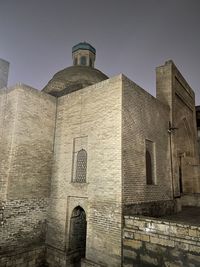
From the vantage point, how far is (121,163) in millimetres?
6422

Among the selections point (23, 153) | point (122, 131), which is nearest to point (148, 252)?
point (122, 131)

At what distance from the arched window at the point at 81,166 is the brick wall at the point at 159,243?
2444 mm

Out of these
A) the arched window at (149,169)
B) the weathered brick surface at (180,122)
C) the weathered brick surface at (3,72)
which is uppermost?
the weathered brick surface at (3,72)

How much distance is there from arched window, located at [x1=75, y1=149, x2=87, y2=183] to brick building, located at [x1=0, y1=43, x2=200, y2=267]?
0.12ft

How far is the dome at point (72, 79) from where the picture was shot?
1143 centimetres

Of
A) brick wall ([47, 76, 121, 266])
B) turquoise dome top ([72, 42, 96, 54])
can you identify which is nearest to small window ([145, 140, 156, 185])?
brick wall ([47, 76, 121, 266])

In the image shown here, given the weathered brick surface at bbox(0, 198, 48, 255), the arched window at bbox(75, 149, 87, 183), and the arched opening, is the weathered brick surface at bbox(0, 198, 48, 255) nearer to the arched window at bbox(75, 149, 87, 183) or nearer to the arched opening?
the arched opening

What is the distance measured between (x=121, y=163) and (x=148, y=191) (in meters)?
1.94

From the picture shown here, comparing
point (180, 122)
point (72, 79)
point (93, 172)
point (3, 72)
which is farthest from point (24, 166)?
point (180, 122)

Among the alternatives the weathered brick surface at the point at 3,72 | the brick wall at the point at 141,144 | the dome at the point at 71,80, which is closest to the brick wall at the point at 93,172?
the brick wall at the point at 141,144

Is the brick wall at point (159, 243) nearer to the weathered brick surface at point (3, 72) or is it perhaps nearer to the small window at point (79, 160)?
the small window at point (79, 160)

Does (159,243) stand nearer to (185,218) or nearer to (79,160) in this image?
(185,218)

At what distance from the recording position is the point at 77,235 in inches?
314

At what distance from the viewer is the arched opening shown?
25.3 ft
